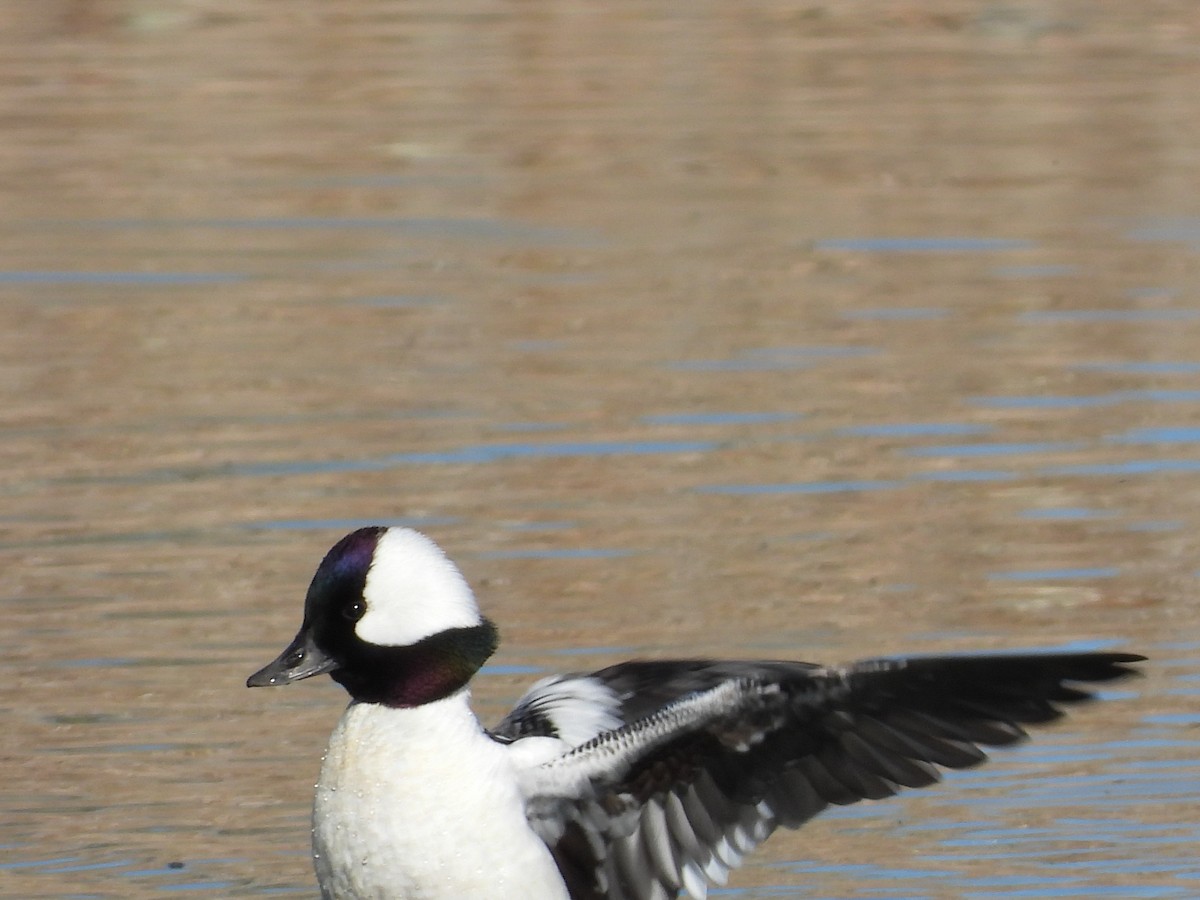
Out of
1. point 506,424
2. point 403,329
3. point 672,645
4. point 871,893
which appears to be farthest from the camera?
point 403,329

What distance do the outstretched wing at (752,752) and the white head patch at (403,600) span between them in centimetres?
43

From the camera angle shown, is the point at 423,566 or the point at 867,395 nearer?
the point at 423,566

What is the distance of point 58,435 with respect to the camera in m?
11.9

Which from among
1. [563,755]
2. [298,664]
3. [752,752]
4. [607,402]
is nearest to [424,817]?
[563,755]

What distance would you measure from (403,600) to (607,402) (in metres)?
5.87

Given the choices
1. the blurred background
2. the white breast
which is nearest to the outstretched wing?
the white breast

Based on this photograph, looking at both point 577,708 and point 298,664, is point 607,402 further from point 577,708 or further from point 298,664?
point 298,664

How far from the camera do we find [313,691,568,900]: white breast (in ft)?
20.2

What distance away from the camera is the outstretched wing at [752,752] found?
5.96 meters

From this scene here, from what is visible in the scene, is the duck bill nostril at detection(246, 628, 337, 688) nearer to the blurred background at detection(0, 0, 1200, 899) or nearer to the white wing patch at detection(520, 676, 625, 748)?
the white wing patch at detection(520, 676, 625, 748)

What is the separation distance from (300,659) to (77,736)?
239 cm

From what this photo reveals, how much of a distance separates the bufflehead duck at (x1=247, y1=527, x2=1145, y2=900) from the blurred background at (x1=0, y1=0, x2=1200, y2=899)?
1.16 meters

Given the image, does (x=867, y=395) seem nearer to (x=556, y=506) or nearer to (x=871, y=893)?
(x=556, y=506)

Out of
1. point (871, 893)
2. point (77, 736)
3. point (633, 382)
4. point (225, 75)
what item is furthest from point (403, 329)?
point (225, 75)
